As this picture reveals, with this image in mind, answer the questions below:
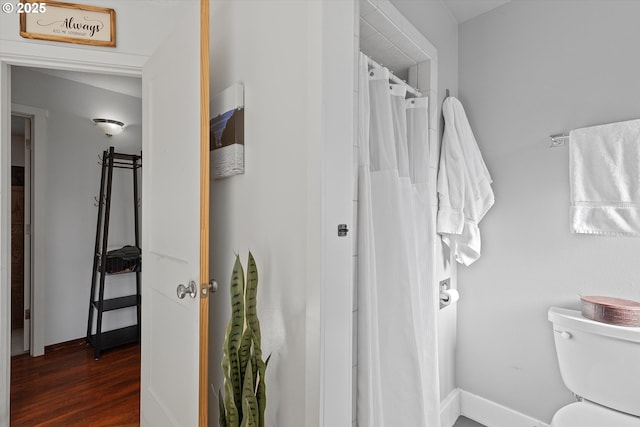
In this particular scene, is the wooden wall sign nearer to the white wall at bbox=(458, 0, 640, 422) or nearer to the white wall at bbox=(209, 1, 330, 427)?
the white wall at bbox=(209, 1, 330, 427)

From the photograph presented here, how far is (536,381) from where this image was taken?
1755mm

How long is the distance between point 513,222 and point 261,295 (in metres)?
1.45

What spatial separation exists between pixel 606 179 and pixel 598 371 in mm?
839

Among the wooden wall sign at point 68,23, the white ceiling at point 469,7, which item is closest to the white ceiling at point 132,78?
the white ceiling at point 469,7

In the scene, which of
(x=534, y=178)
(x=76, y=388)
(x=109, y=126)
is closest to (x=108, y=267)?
(x=76, y=388)

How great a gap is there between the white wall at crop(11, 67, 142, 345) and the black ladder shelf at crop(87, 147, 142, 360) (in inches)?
3.6

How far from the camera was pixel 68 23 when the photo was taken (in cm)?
161

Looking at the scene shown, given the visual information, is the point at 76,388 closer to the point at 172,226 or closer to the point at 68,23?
the point at 172,226

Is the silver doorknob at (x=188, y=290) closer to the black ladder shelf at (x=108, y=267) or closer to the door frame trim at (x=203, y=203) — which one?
the door frame trim at (x=203, y=203)

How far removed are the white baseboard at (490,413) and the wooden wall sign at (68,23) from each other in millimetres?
2637

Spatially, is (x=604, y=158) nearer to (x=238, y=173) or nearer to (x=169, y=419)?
(x=238, y=173)

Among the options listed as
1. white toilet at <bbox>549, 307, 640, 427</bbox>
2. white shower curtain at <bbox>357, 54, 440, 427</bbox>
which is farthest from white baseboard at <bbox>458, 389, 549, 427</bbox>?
white shower curtain at <bbox>357, 54, 440, 427</bbox>

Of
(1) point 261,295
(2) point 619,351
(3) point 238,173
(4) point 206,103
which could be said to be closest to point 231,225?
(3) point 238,173

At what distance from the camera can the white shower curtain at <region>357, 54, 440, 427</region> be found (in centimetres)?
125
